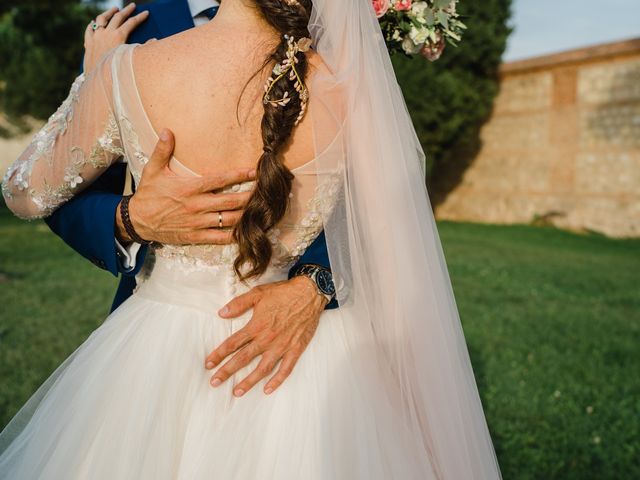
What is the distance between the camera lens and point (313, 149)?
163cm

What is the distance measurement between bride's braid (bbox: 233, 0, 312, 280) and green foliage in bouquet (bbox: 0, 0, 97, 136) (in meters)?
12.2

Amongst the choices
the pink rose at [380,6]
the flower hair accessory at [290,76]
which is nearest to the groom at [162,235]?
the flower hair accessory at [290,76]

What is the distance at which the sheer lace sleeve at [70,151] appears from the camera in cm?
158

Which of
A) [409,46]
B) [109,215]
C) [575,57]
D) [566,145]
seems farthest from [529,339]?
[575,57]

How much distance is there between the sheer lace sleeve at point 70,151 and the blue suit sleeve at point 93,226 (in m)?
0.04

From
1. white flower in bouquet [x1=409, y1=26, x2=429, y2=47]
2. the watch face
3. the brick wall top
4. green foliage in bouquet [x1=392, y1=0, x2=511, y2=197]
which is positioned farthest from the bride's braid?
the brick wall top

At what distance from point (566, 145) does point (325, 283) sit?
1317 cm

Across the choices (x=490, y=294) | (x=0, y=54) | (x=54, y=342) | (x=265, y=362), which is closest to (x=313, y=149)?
(x=265, y=362)

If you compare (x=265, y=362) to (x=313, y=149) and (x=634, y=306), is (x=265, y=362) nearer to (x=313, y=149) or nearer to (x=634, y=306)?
(x=313, y=149)

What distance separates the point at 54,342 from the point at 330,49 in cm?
477

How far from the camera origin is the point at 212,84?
1.50 m

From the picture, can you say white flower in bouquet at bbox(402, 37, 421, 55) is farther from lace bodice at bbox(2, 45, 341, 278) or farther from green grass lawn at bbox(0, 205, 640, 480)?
green grass lawn at bbox(0, 205, 640, 480)

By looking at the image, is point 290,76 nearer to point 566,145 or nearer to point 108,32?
point 108,32

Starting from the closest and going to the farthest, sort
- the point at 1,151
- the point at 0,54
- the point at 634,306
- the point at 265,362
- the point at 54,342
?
the point at 265,362
the point at 54,342
the point at 634,306
the point at 0,54
the point at 1,151
